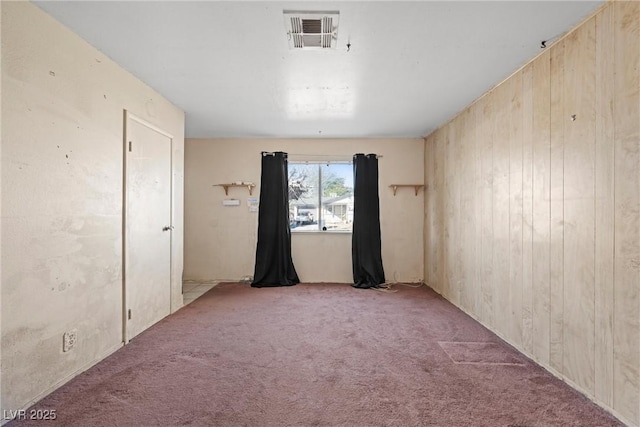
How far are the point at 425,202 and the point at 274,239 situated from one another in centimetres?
252

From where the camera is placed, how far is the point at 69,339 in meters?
2.07

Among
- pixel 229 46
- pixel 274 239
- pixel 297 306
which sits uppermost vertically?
pixel 229 46

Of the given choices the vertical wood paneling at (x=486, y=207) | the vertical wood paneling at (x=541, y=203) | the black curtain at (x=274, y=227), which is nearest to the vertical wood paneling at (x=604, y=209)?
the vertical wood paneling at (x=541, y=203)

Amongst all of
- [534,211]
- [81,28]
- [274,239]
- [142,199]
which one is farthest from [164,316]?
[534,211]

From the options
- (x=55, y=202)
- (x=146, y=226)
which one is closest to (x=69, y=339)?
(x=55, y=202)

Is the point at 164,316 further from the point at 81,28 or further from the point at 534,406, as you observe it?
the point at 534,406

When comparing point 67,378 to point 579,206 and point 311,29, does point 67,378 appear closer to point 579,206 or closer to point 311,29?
point 311,29

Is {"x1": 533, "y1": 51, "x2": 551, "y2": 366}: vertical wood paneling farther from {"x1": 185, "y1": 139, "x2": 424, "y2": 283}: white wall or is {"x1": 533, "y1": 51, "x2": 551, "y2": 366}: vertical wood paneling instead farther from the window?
the window

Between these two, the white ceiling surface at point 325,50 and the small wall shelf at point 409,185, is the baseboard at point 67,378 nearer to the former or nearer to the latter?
the white ceiling surface at point 325,50

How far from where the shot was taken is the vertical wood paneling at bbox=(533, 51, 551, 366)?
7.30ft

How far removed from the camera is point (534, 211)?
93.6 inches

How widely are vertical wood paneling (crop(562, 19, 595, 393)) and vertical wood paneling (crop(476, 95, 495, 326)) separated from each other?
3.10 feet

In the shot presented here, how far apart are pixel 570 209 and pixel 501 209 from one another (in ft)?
2.73

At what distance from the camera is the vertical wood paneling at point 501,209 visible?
2734mm
